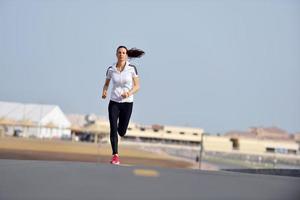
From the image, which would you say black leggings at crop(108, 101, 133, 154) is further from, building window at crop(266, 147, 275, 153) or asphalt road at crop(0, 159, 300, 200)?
building window at crop(266, 147, 275, 153)

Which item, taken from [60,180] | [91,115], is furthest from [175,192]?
[91,115]

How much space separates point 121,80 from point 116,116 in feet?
1.50

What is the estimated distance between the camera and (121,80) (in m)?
6.92

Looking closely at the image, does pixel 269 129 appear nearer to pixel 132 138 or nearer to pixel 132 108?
pixel 132 138

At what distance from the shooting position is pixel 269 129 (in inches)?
6132

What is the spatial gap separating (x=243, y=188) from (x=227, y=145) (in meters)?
112

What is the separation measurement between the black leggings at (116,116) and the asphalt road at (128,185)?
7.80ft

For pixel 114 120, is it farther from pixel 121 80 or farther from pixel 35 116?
pixel 35 116

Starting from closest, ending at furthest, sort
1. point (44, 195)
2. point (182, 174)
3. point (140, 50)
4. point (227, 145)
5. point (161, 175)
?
point (44, 195) → point (161, 175) → point (182, 174) → point (140, 50) → point (227, 145)

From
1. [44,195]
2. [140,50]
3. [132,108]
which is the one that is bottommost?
[44,195]

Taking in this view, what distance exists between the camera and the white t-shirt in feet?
22.7

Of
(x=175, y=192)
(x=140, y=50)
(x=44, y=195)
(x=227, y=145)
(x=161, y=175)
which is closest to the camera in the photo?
(x=44, y=195)

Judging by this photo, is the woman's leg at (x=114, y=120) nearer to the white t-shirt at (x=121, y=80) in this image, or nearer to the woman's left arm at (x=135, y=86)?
the white t-shirt at (x=121, y=80)

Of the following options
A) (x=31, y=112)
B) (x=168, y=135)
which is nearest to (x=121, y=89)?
(x=31, y=112)
